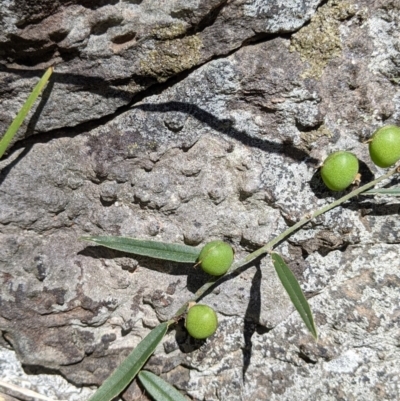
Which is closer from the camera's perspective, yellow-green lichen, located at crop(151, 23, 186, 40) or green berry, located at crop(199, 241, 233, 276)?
yellow-green lichen, located at crop(151, 23, 186, 40)

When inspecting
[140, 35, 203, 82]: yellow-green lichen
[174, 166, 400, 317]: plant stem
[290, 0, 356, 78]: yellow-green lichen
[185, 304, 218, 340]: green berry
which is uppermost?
[140, 35, 203, 82]: yellow-green lichen

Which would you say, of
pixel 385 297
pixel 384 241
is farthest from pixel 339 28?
pixel 385 297

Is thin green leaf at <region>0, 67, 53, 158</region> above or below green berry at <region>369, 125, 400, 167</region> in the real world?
above

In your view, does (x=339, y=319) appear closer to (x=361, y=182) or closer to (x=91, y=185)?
(x=361, y=182)

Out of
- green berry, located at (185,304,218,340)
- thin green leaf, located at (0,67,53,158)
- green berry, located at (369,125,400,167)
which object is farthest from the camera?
green berry, located at (185,304,218,340)

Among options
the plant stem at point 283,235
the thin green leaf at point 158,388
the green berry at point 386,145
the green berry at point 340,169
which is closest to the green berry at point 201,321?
the plant stem at point 283,235

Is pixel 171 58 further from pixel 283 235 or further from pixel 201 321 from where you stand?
pixel 201 321

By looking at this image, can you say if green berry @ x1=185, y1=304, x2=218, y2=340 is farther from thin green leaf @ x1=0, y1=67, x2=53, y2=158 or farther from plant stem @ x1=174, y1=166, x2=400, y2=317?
thin green leaf @ x1=0, y1=67, x2=53, y2=158

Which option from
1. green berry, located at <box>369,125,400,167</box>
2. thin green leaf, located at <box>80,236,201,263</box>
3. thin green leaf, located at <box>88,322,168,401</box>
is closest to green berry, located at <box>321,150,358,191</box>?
green berry, located at <box>369,125,400,167</box>
